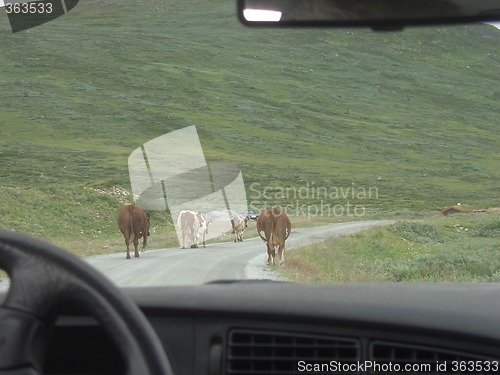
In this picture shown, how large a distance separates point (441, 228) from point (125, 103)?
121 ft

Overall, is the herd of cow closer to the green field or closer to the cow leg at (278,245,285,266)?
the cow leg at (278,245,285,266)

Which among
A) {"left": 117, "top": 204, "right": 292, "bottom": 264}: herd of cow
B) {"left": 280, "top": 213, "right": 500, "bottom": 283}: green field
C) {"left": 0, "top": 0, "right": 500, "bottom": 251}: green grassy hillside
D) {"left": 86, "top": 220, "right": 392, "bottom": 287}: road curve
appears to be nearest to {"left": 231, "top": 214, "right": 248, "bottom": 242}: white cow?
{"left": 117, "top": 204, "right": 292, "bottom": 264}: herd of cow

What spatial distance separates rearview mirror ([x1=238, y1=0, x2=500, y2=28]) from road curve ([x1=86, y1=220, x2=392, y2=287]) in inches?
106

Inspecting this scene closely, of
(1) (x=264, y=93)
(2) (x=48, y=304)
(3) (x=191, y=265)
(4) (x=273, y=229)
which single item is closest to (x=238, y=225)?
(4) (x=273, y=229)

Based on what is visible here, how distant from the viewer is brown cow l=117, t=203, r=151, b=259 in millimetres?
8477

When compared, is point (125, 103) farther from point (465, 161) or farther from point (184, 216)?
point (184, 216)

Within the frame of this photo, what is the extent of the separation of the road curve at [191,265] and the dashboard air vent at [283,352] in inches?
99.4

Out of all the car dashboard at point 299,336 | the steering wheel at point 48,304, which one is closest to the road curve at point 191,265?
the car dashboard at point 299,336

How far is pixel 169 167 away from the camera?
13484mm

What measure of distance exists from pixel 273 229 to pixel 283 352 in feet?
22.4

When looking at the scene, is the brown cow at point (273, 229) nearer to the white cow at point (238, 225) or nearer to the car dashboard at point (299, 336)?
the white cow at point (238, 225)

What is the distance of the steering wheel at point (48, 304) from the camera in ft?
5.97

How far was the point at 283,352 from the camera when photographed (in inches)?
104

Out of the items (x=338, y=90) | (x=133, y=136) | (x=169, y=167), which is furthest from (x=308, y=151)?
(x=169, y=167)
